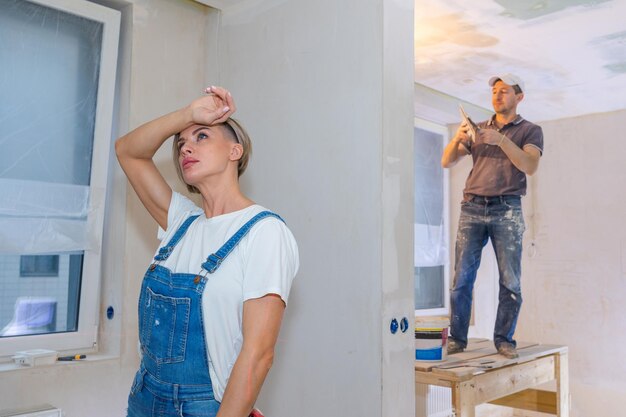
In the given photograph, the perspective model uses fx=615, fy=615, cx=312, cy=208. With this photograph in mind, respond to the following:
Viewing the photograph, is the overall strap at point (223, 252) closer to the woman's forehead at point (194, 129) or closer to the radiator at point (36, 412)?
the woman's forehead at point (194, 129)

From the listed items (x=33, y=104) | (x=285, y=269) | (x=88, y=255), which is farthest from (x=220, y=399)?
(x=33, y=104)

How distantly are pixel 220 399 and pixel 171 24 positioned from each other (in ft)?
5.98

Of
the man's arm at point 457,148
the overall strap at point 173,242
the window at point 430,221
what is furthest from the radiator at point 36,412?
the window at point 430,221

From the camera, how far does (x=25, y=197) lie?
2277 millimetres

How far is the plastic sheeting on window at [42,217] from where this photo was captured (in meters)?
2.23

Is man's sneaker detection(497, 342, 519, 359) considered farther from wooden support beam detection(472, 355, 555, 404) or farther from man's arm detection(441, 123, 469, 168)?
man's arm detection(441, 123, 469, 168)

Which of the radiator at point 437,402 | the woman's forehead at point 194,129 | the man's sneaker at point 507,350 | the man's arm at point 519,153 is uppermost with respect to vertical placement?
the man's arm at point 519,153

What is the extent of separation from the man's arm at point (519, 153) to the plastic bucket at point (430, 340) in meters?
0.92

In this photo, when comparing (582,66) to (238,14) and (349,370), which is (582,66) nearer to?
(238,14)

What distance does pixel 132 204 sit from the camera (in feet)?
8.37

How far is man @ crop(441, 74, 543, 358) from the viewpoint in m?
3.22

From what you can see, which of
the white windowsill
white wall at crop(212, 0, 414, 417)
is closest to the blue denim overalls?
white wall at crop(212, 0, 414, 417)

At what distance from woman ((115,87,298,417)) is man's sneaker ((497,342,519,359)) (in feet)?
6.92

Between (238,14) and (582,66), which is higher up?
(582,66)
